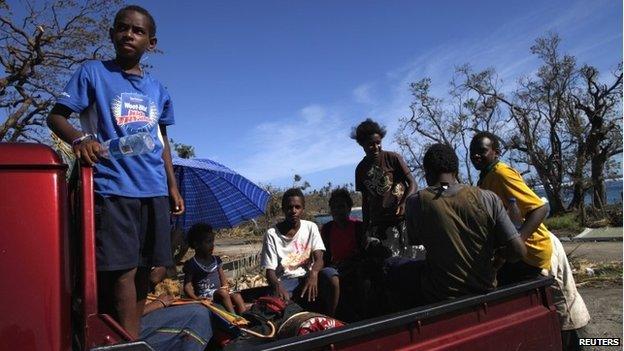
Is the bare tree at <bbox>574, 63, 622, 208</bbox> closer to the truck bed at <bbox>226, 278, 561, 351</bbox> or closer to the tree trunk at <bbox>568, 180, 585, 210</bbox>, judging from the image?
the tree trunk at <bbox>568, 180, 585, 210</bbox>

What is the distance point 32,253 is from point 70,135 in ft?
2.13

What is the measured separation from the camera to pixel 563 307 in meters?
3.60

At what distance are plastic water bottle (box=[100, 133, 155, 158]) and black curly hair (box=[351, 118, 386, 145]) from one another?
8.00 feet

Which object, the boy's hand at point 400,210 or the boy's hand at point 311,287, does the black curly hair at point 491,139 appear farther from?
the boy's hand at point 311,287

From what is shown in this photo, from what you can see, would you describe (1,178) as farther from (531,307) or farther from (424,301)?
(531,307)

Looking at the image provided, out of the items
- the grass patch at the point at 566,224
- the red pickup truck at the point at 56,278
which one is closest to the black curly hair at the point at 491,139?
the red pickup truck at the point at 56,278

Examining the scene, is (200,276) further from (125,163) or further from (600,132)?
(600,132)

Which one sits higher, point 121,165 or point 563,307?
point 121,165

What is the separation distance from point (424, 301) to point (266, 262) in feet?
4.10

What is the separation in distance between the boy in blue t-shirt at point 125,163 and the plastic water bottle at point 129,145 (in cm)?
3

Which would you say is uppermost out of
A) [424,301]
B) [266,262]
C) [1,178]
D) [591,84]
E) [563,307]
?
[591,84]

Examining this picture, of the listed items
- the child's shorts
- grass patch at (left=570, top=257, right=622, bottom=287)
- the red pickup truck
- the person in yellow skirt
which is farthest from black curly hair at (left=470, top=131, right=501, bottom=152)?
grass patch at (left=570, top=257, right=622, bottom=287)

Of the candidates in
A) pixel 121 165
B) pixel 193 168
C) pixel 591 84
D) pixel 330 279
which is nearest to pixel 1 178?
pixel 121 165

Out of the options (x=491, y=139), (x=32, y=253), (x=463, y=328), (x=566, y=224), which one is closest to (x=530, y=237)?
(x=491, y=139)
